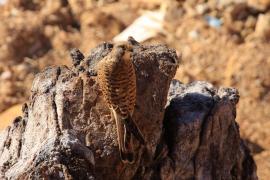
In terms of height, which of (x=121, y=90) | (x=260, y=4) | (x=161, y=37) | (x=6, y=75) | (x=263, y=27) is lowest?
(x=121, y=90)

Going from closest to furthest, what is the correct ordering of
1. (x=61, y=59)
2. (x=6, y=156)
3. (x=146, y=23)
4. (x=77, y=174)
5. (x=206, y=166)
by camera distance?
(x=77, y=174), (x=6, y=156), (x=206, y=166), (x=61, y=59), (x=146, y=23)

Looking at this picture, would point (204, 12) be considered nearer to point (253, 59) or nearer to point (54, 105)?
point (253, 59)

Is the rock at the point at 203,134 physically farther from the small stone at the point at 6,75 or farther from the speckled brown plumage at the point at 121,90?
the small stone at the point at 6,75

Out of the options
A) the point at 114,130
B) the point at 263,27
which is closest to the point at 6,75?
the point at 263,27

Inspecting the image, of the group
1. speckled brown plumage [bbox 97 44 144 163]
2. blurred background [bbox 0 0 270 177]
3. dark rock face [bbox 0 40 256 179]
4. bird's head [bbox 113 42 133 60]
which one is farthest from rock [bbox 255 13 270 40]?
speckled brown plumage [bbox 97 44 144 163]

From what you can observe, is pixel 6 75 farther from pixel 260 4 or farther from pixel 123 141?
pixel 123 141

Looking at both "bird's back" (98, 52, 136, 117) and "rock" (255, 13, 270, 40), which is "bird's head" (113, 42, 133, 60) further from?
"rock" (255, 13, 270, 40)

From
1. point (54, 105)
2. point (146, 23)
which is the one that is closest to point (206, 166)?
point (54, 105)
